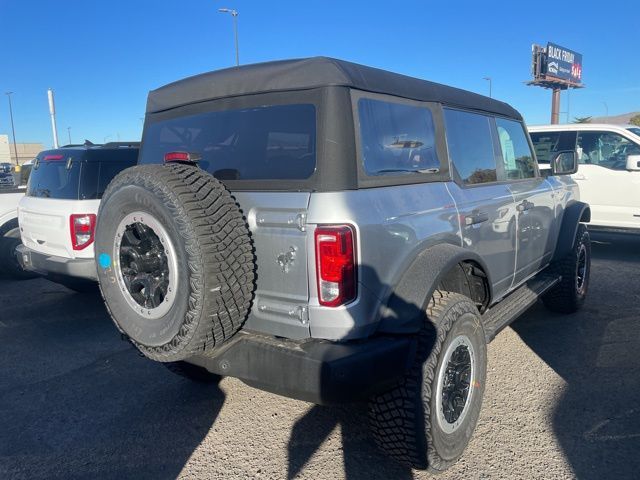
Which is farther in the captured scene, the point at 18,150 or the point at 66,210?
the point at 18,150

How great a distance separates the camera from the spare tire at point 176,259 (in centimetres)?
226

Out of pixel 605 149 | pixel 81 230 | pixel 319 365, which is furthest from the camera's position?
pixel 605 149

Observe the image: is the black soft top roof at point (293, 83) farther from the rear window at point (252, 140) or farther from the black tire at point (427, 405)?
the black tire at point (427, 405)

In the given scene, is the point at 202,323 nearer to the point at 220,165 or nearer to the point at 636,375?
the point at 220,165

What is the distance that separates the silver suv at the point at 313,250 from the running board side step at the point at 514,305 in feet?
0.54

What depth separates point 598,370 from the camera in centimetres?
385

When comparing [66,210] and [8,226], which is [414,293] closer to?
[66,210]

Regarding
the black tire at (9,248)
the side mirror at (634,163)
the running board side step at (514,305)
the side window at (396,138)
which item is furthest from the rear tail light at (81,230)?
the side mirror at (634,163)

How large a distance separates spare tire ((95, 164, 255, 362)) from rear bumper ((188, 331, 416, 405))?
15 cm

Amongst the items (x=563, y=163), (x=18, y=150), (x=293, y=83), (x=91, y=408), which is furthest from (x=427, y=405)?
(x=18, y=150)

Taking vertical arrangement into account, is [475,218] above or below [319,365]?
above

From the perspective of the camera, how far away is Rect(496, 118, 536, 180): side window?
13.6 feet

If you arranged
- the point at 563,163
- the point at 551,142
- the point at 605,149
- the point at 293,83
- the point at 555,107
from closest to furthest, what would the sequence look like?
the point at 293,83, the point at 563,163, the point at 605,149, the point at 551,142, the point at 555,107

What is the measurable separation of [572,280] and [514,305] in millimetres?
1510
